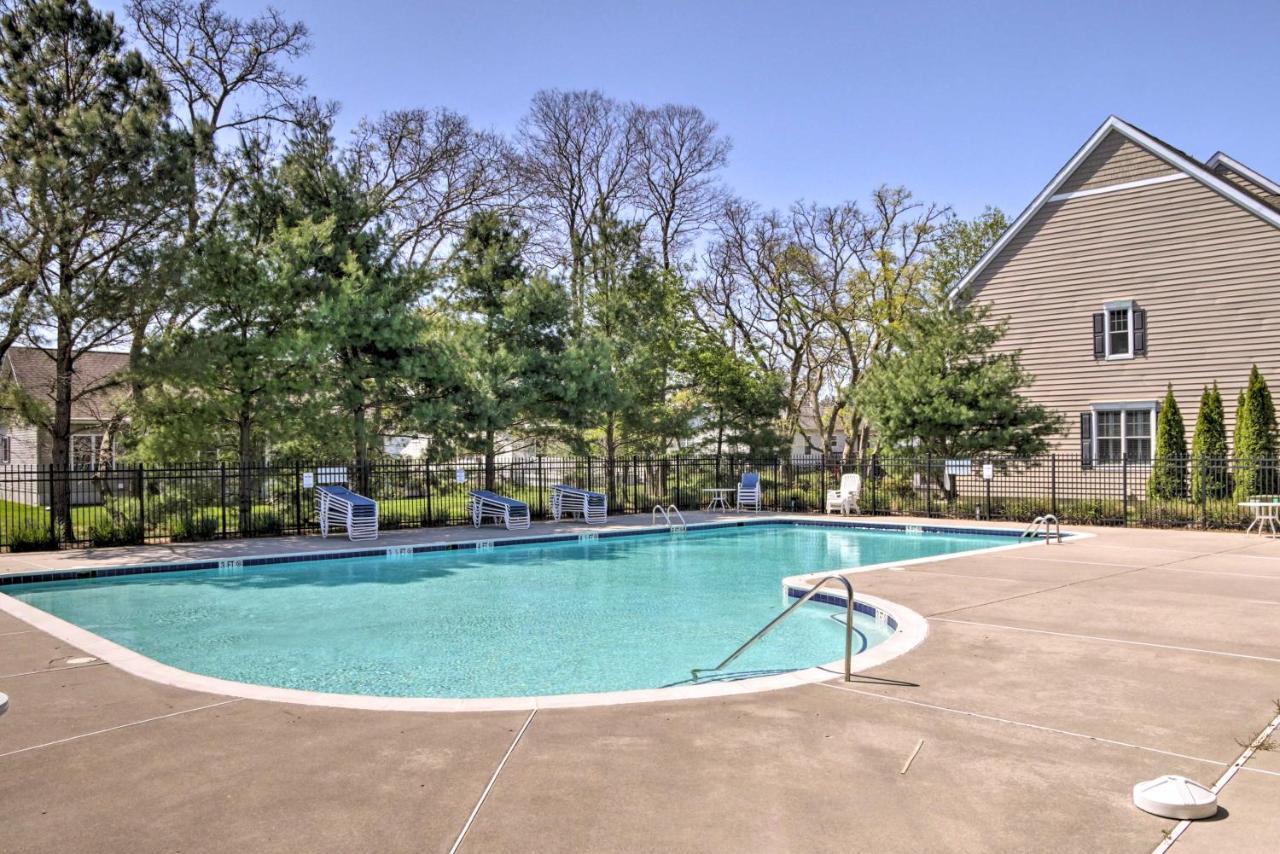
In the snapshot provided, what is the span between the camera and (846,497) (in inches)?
846

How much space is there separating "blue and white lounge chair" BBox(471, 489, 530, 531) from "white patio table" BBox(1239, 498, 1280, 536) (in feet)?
45.0

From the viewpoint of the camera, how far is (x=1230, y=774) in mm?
4113

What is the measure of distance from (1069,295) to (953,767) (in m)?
22.2

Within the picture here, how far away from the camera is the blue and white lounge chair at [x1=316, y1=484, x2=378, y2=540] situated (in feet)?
52.5

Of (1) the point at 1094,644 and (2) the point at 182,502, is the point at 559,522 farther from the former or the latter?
(1) the point at 1094,644

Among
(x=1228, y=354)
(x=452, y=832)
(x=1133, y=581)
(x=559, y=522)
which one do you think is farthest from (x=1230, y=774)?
(x=1228, y=354)

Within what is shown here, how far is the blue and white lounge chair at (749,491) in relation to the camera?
22.6 m

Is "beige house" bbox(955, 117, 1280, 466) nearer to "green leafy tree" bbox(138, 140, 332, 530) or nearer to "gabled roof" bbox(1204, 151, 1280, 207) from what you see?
"gabled roof" bbox(1204, 151, 1280, 207)

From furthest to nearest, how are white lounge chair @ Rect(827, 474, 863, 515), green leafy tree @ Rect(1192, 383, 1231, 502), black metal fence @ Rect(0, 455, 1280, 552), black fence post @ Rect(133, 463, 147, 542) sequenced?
1. white lounge chair @ Rect(827, 474, 863, 515)
2. green leafy tree @ Rect(1192, 383, 1231, 502)
3. black metal fence @ Rect(0, 455, 1280, 552)
4. black fence post @ Rect(133, 463, 147, 542)

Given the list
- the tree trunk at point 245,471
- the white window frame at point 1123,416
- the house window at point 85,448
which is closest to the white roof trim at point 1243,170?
the white window frame at point 1123,416

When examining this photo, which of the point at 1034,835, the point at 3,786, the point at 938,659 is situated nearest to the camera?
the point at 1034,835

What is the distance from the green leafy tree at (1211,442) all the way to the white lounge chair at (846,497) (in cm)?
730

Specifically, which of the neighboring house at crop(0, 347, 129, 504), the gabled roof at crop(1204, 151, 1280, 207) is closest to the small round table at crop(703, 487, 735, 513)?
the gabled roof at crop(1204, 151, 1280, 207)

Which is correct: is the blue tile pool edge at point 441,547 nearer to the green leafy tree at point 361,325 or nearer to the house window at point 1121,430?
the green leafy tree at point 361,325
